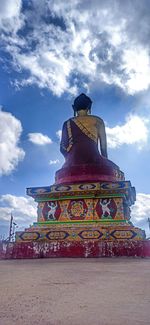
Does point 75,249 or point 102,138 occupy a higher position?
point 102,138

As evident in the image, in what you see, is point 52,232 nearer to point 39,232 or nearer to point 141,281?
point 39,232

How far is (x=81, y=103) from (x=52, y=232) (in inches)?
305

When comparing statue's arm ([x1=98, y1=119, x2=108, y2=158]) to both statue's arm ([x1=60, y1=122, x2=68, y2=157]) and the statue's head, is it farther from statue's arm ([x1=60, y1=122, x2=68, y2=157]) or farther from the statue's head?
statue's arm ([x1=60, y1=122, x2=68, y2=157])

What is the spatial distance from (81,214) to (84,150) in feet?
11.4

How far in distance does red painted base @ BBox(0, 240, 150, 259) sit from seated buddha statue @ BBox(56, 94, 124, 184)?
335cm

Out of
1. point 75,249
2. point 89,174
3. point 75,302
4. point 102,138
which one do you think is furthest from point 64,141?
point 75,302

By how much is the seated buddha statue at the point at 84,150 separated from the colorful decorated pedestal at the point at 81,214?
34.9 inches

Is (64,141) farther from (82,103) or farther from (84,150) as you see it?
(82,103)

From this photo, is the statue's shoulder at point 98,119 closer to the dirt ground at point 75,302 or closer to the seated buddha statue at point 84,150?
the seated buddha statue at point 84,150

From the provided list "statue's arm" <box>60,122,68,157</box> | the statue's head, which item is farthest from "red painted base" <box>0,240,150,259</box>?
the statue's head

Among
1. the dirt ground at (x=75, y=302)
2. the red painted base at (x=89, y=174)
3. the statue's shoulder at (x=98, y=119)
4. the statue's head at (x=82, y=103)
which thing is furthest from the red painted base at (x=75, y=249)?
the statue's head at (x=82, y=103)

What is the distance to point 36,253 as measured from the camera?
8609 mm

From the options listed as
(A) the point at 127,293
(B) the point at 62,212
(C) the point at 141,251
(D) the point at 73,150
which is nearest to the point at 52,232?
(B) the point at 62,212

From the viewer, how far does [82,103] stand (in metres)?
13.9
